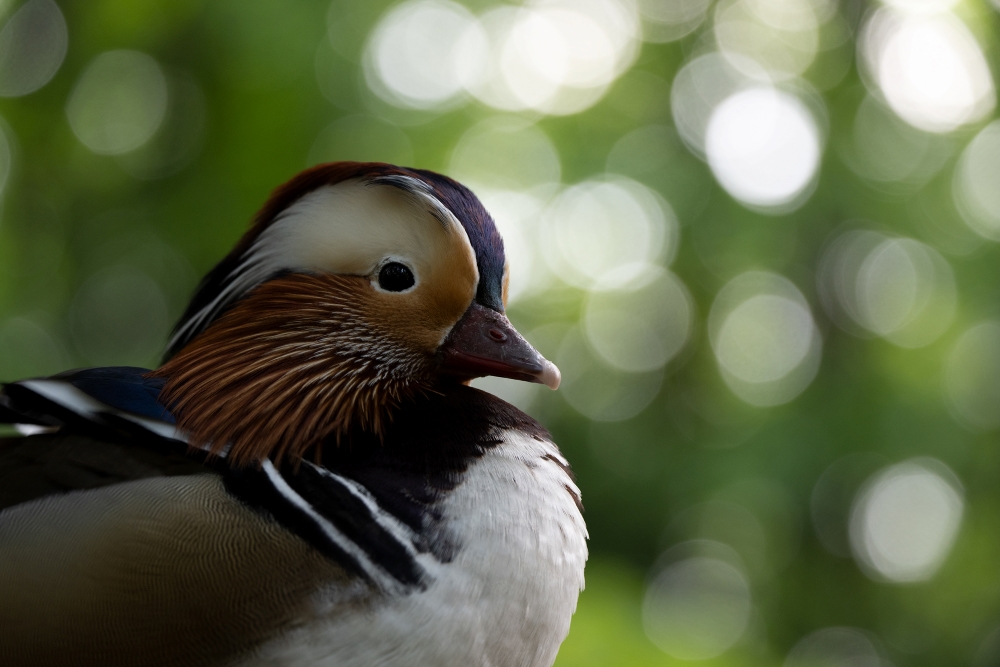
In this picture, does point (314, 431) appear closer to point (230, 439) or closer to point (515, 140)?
point (230, 439)

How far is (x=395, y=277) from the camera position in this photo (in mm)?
819

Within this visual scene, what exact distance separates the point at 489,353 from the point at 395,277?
4.7 inches

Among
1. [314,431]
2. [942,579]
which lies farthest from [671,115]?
[314,431]

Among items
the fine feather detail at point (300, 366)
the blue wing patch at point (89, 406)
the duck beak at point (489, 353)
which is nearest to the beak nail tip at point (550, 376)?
the duck beak at point (489, 353)

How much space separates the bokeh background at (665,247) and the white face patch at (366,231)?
4.69 feet

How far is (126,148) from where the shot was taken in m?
2.35

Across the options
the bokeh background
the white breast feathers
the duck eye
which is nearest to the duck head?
the duck eye

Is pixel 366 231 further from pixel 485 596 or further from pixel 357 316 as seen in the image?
pixel 485 596

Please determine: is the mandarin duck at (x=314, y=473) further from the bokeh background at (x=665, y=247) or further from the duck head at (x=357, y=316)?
the bokeh background at (x=665, y=247)

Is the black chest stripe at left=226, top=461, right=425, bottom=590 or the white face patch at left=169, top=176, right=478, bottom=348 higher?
the white face patch at left=169, top=176, right=478, bottom=348

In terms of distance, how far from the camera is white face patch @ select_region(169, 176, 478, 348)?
806 mm

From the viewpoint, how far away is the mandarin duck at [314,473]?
2.12 feet

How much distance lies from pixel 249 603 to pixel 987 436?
11.5 feet

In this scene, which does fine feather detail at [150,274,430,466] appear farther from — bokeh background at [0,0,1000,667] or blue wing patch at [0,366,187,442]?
bokeh background at [0,0,1000,667]
